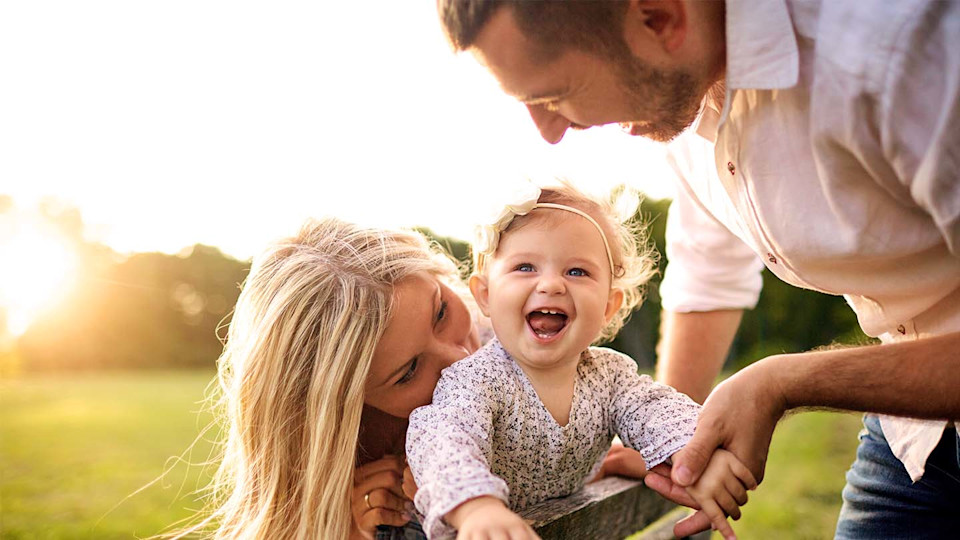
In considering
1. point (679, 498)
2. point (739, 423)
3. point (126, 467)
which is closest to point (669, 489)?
point (679, 498)

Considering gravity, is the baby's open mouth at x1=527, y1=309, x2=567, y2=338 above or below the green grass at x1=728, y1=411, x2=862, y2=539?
above

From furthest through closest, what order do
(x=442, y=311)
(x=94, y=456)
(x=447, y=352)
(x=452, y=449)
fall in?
(x=94, y=456) → (x=442, y=311) → (x=447, y=352) → (x=452, y=449)

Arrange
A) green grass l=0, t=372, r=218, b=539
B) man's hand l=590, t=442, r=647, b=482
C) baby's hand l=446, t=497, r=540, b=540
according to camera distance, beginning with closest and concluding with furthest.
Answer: baby's hand l=446, t=497, r=540, b=540, man's hand l=590, t=442, r=647, b=482, green grass l=0, t=372, r=218, b=539

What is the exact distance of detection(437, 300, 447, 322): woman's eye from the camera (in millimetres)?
2360

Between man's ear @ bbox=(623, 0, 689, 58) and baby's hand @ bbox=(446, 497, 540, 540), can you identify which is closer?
baby's hand @ bbox=(446, 497, 540, 540)

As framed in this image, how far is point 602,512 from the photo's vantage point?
2.22 meters

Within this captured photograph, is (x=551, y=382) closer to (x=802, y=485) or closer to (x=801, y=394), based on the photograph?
(x=801, y=394)

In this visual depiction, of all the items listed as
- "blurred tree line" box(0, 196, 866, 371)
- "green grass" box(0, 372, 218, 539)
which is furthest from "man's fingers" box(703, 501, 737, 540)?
"blurred tree line" box(0, 196, 866, 371)

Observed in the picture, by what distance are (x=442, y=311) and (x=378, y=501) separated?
59 centimetres

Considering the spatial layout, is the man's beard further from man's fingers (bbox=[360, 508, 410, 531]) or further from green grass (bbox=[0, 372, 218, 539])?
green grass (bbox=[0, 372, 218, 539])

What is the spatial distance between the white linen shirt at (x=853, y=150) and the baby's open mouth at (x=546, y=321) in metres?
0.57

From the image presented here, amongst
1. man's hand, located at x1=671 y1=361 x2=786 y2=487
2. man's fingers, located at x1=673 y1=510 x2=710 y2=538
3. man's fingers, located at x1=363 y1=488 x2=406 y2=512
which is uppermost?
man's hand, located at x1=671 y1=361 x2=786 y2=487

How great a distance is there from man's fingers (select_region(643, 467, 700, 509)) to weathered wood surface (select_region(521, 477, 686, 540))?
0.23m

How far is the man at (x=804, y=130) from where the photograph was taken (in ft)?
5.28
